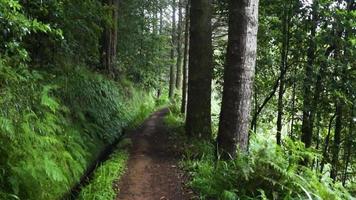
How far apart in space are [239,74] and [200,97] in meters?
3.58

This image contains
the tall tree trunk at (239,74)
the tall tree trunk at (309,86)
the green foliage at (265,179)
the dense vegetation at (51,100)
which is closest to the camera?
the dense vegetation at (51,100)

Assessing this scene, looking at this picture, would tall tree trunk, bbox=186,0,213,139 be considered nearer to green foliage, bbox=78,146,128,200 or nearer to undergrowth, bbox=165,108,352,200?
green foliage, bbox=78,146,128,200

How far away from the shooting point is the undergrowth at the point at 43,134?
524 centimetres

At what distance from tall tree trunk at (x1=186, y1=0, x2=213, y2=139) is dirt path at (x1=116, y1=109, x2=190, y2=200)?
1161 millimetres

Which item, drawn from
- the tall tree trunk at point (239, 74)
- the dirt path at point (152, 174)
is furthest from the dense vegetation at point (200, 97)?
the dirt path at point (152, 174)

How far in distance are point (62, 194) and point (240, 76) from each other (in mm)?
3964

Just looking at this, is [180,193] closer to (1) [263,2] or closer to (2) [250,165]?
(2) [250,165]

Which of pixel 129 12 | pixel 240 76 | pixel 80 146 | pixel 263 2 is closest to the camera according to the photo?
pixel 240 76

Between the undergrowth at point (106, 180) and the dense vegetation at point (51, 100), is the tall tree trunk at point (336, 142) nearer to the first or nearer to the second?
the dense vegetation at point (51, 100)

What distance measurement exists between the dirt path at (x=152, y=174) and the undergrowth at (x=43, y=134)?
38.9 inches

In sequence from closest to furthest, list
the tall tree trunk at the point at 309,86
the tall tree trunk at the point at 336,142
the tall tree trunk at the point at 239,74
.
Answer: the tall tree trunk at the point at 239,74
the tall tree trunk at the point at 309,86
the tall tree trunk at the point at 336,142

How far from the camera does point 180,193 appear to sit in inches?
263

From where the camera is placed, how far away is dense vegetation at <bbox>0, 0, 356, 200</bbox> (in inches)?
225

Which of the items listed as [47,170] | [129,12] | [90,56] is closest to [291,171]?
[47,170]
